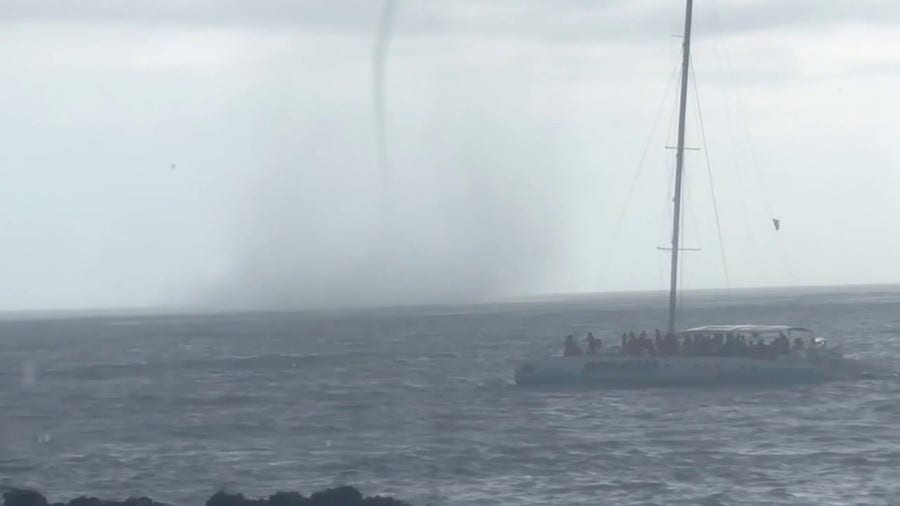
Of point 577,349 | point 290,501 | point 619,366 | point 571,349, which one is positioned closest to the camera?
point 290,501

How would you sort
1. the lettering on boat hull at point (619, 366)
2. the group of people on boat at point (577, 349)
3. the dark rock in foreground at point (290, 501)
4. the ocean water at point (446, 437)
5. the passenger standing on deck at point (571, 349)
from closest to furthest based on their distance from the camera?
the dark rock in foreground at point (290, 501), the ocean water at point (446, 437), the lettering on boat hull at point (619, 366), the group of people on boat at point (577, 349), the passenger standing on deck at point (571, 349)

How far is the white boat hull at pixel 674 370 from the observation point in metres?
66.1

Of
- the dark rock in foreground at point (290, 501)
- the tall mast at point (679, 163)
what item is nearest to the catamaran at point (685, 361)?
the tall mast at point (679, 163)

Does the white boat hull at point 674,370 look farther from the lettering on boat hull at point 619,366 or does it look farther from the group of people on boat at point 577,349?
the group of people on boat at point 577,349

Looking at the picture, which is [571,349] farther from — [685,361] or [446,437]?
[446,437]

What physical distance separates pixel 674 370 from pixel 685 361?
591 mm

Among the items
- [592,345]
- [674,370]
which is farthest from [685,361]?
[592,345]

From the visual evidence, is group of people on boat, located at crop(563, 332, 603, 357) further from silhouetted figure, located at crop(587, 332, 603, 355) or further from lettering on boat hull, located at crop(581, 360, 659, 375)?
lettering on boat hull, located at crop(581, 360, 659, 375)

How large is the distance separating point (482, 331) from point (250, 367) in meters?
62.1

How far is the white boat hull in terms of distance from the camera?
217ft

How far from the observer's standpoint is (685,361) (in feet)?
218

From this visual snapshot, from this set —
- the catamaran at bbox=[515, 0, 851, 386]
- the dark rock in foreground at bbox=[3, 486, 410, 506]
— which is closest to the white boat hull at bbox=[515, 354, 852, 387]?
the catamaran at bbox=[515, 0, 851, 386]

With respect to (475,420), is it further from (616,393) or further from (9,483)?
(9,483)

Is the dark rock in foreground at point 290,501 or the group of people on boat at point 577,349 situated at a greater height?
the group of people on boat at point 577,349
